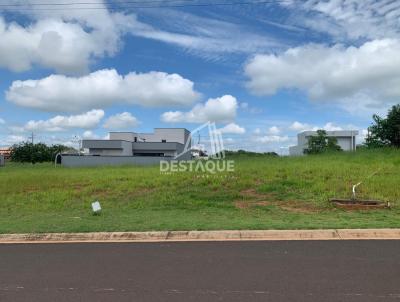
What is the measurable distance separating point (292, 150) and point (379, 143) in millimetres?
57069

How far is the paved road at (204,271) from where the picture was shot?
19.5 ft

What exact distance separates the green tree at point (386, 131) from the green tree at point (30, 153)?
78.6 meters

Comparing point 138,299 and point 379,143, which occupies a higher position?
point 379,143

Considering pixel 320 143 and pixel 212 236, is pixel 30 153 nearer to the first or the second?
pixel 320 143

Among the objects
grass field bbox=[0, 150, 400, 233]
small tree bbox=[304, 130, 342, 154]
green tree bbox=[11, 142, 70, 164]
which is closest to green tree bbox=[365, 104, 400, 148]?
small tree bbox=[304, 130, 342, 154]

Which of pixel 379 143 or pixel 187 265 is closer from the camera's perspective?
pixel 187 265

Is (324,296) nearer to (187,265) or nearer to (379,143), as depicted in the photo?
(187,265)

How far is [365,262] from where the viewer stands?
24.7 ft

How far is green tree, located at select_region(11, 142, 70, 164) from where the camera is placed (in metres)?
113

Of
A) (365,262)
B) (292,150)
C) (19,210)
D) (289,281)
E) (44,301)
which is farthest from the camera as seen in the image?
(292,150)

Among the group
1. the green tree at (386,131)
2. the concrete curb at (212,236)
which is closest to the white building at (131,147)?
the green tree at (386,131)

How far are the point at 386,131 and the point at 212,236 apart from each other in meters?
56.4

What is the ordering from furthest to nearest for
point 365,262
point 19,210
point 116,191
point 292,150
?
point 292,150 → point 116,191 → point 19,210 → point 365,262

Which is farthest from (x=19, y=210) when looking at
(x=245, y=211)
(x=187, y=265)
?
(x=187, y=265)
